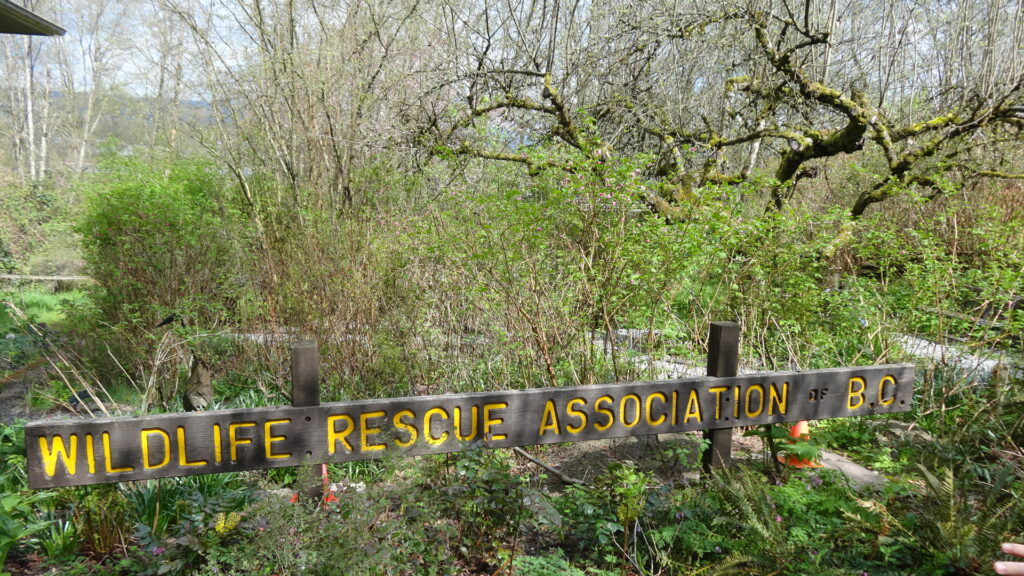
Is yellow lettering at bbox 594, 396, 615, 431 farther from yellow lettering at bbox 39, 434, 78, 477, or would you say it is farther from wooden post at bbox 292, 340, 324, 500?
yellow lettering at bbox 39, 434, 78, 477

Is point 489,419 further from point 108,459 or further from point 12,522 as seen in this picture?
point 12,522

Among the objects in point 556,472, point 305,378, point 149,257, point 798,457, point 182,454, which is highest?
point 149,257

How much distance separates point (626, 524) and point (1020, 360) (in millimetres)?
3413

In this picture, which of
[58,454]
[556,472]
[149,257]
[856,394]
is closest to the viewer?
[58,454]

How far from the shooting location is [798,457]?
2967mm

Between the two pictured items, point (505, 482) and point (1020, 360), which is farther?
point (1020, 360)

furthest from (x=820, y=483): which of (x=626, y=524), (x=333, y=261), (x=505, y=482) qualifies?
(x=333, y=261)

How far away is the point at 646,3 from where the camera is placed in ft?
23.7

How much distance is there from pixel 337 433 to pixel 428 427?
352 millimetres

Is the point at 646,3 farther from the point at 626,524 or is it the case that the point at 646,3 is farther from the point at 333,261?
the point at 626,524

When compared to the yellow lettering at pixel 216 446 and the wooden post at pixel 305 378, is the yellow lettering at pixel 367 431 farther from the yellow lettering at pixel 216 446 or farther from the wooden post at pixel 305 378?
the yellow lettering at pixel 216 446

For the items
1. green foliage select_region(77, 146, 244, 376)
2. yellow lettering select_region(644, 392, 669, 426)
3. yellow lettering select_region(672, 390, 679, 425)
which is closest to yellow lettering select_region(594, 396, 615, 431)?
yellow lettering select_region(644, 392, 669, 426)

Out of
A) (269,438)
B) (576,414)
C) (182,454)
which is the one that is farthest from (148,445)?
(576,414)

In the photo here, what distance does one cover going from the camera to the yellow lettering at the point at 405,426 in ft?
7.55
